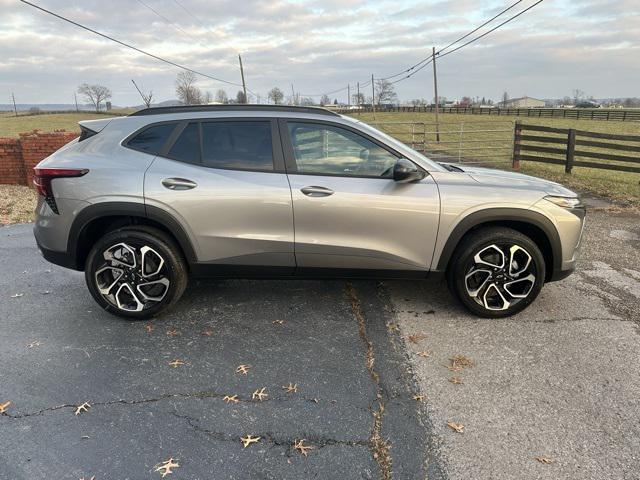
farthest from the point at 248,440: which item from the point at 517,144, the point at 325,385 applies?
the point at 517,144

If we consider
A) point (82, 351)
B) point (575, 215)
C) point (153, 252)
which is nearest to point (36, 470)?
point (82, 351)

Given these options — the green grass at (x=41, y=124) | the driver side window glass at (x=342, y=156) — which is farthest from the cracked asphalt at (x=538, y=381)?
the green grass at (x=41, y=124)

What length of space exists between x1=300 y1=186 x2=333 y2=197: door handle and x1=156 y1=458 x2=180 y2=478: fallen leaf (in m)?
1.97

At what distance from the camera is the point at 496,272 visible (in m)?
3.60

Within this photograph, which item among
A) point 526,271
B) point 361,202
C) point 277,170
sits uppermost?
point 277,170

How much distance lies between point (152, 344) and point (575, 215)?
3.47m

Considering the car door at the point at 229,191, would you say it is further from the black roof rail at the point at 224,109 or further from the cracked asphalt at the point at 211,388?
the cracked asphalt at the point at 211,388

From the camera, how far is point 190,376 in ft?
9.75

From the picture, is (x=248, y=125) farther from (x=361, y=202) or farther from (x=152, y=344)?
(x=152, y=344)

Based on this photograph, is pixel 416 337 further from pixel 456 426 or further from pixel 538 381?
pixel 456 426

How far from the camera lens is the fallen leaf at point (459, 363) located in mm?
3047

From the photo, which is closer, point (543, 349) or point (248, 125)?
Result: point (543, 349)

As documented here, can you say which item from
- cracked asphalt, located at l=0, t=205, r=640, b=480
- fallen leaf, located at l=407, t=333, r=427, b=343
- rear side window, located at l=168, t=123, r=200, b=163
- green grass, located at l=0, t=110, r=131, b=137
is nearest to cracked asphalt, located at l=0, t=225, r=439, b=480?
cracked asphalt, located at l=0, t=205, r=640, b=480

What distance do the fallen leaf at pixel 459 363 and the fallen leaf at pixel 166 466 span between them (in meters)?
1.83
